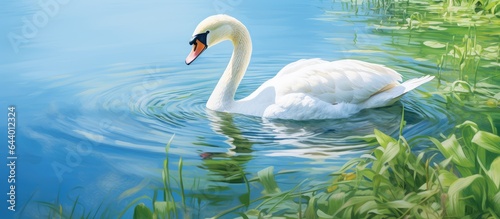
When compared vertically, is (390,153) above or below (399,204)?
above

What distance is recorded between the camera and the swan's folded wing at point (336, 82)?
4578 mm

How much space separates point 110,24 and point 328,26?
4.97 ft

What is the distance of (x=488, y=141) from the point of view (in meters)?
3.27

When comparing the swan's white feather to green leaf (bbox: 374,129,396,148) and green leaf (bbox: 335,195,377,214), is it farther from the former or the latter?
green leaf (bbox: 335,195,377,214)

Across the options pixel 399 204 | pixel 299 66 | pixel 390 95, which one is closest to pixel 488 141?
pixel 399 204

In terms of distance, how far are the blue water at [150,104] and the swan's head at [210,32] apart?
303 mm

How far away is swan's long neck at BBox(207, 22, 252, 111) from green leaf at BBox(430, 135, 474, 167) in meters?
1.63

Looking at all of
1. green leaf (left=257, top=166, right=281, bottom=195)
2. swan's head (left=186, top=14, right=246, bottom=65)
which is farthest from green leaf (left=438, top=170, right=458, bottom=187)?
swan's head (left=186, top=14, right=246, bottom=65)

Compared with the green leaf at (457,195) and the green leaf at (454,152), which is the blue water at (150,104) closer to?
the green leaf at (454,152)

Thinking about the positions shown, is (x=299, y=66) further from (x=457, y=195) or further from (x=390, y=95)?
(x=457, y=195)

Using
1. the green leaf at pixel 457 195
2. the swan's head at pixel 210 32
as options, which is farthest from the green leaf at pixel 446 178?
the swan's head at pixel 210 32

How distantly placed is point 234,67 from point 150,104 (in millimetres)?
482

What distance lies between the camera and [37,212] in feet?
11.9

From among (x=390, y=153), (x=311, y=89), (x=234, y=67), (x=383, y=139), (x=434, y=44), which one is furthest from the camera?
(x=434, y=44)
